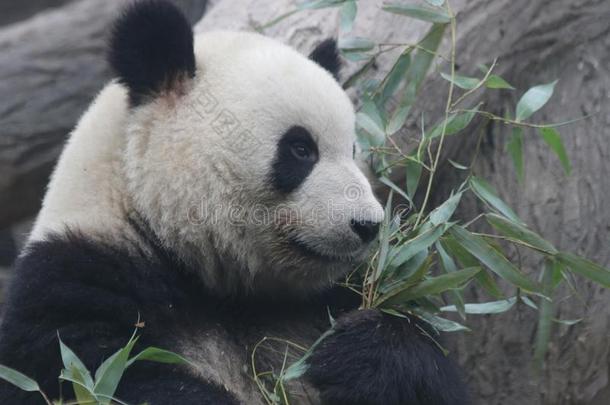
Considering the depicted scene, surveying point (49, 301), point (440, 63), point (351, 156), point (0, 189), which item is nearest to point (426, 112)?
point (440, 63)

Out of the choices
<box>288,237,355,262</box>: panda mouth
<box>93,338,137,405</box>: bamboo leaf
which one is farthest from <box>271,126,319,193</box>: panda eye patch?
<box>93,338,137,405</box>: bamboo leaf

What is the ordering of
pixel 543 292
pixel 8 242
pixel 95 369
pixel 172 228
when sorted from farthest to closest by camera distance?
pixel 8 242 → pixel 543 292 → pixel 172 228 → pixel 95 369

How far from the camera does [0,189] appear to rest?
486cm

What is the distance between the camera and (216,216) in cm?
262

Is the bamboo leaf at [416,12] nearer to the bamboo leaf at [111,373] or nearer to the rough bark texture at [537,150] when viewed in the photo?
the rough bark texture at [537,150]

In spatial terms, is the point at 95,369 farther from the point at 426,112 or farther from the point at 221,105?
the point at 426,112

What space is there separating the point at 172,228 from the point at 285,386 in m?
0.62

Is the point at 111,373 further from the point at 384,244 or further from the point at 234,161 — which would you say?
the point at 384,244

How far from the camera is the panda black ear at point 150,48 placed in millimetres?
2584

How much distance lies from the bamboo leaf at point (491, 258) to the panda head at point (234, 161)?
338 millimetres

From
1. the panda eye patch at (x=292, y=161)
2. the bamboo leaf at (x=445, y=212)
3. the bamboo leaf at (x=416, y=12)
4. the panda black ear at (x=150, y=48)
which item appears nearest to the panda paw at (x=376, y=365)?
the bamboo leaf at (x=445, y=212)

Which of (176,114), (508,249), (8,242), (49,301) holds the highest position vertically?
(176,114)

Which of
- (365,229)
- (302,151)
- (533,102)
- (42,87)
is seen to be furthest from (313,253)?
(42,87)

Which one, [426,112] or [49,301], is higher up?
[49,301]
